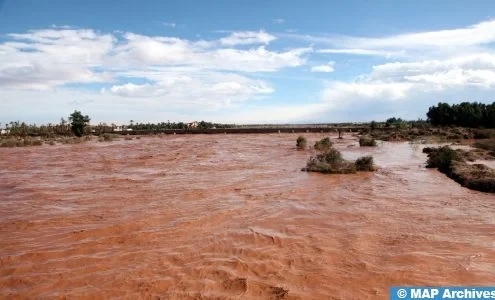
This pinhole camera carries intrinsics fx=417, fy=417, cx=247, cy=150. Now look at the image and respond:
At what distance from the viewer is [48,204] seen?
12.8 m

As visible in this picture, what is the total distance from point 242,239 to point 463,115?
7059 cm

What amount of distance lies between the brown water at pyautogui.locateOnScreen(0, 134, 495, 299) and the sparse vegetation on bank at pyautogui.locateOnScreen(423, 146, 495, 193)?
1.79ft

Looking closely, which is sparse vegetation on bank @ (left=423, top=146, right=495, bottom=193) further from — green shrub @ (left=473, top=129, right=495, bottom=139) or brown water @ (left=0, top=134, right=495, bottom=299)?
green shrub @ (left=473, top=129, right=495, bottom=139)

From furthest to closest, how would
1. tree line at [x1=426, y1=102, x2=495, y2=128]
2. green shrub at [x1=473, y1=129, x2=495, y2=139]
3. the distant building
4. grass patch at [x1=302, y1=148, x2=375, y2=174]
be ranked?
the distant building, tree line at [x1=426, y1=102, x2=495, y2=128], green shrub at [x1=473, y1=129, x2=495, y2=139], grass patch at [x1=302, y1=148, x2=375, y2=174]

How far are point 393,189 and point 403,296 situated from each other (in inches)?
373

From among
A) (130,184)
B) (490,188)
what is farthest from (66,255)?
(490,188)

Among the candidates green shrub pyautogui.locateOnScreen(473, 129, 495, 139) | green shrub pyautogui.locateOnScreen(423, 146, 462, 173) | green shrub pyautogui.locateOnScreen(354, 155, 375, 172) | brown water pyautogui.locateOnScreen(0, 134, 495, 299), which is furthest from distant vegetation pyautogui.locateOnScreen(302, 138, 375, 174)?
green shrub pyautogui.locateOnScreen(473, 129, 495, 139)

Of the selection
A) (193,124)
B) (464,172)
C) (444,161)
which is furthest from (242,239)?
(193,124)

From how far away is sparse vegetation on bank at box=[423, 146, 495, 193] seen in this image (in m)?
14.6

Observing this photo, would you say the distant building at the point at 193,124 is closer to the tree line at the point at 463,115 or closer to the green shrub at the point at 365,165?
the tree line at the point at 463,115

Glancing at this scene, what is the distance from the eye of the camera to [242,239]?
347 inches

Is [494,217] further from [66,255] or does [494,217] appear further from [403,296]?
[66,255]

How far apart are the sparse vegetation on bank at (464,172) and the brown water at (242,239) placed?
21.5 inches

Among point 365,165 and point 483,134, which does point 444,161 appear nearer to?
point 365,165
